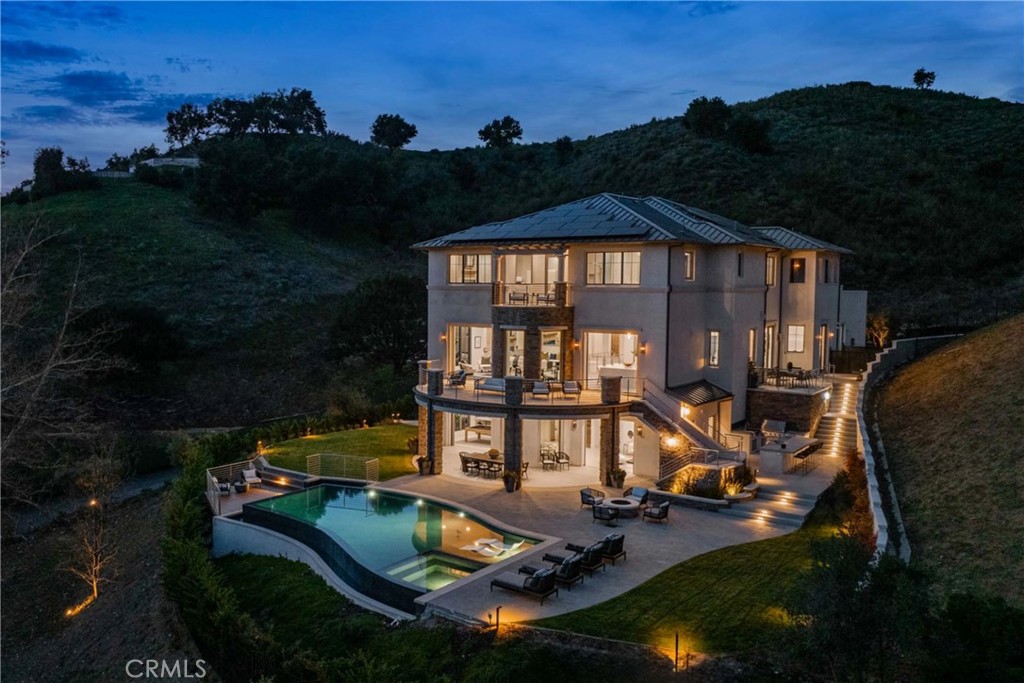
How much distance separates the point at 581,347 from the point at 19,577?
20631 millimetres

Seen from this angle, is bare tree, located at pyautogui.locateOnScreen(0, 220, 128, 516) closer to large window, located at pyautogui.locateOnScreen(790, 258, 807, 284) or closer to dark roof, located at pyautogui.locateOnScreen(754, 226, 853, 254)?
dark roof, located at pyautogui.locateOnScreen(754, 226, 853, 254)

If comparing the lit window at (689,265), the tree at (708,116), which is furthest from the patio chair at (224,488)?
the tree at (708,116)

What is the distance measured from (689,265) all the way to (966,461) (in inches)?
418

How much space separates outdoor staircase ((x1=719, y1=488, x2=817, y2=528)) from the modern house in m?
2.02

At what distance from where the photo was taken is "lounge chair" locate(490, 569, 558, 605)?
46.2ft

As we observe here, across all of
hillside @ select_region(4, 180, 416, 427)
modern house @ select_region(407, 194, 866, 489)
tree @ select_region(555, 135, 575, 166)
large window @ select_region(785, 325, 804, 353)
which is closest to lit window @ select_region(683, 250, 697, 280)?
modern house @ select_region(407, 194, 866, 489)

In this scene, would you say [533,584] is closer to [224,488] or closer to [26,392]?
[224,488]

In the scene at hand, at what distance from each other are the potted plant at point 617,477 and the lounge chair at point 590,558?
270 inches

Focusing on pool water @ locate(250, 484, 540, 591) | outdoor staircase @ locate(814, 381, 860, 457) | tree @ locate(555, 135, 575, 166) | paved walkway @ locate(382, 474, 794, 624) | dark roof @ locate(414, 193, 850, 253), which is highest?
tree @ locate(555, 135, 575, 166)

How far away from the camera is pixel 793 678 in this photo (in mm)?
10938

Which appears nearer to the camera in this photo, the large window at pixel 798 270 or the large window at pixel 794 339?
the large window at pixel 798 270

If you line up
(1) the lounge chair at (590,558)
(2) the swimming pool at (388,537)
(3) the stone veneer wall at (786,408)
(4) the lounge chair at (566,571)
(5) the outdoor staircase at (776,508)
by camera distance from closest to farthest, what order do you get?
(4) the lounge chair at (566,571) < (1) the lounge chair at (590,558) < (2) the swimming pool at (388,537) < (5) the outdoor staircase at (776,508) < (3) the stone veneer wall at (786,408)

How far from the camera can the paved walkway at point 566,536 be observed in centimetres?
1410

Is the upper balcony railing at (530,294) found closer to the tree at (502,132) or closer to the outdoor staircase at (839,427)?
the outdoor staircase at (839,427)
